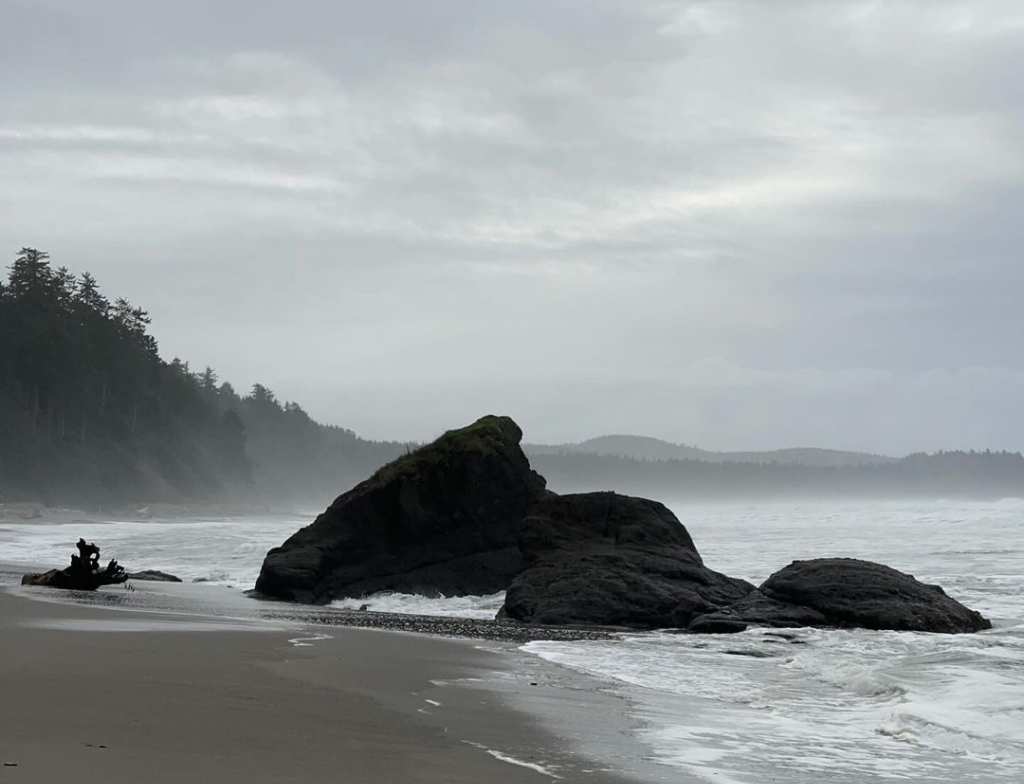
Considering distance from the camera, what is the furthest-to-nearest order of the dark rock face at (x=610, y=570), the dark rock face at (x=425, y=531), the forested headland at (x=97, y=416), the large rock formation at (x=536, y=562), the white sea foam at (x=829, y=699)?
Answer: the forested headland at (x=97, y=416)
the dark rock face at (x=425, y=531)
the dark rock face at (x=610, y=570)
the large rock formation at (x=536, y=562)
the white sea foam at (x=829, y=699)

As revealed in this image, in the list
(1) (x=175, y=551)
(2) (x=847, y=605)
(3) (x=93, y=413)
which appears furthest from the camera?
(3) (x=93, y=413)

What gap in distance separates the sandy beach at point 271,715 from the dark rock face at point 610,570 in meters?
5.41

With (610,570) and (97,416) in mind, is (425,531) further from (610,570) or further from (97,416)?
(97,416)

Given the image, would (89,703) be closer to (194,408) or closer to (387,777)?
(387,777)

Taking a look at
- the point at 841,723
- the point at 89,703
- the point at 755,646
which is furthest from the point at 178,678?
the point at 755,646

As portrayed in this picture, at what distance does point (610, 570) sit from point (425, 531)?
508cm

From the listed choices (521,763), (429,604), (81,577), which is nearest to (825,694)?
(521,763)

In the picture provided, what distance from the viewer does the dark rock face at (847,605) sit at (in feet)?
52.0

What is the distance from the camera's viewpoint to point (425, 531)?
22.2 metres

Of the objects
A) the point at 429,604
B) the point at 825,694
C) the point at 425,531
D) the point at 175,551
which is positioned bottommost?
the point at 825,694

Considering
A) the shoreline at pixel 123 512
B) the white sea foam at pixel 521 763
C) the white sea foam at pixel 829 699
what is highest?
the shoreline at pixel 123 512

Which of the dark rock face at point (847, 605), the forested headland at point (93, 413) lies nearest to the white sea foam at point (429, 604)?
the dark rock face at point (847, 605)

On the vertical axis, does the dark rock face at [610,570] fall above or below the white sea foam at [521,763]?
above

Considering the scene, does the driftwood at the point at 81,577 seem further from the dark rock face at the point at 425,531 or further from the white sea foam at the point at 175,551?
the white sea foam at the point at 175,551
